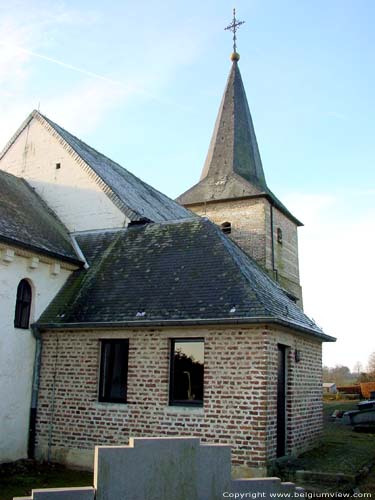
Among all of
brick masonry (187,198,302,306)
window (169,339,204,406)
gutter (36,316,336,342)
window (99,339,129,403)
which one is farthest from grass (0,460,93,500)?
brick masonry (187,198,302,306)

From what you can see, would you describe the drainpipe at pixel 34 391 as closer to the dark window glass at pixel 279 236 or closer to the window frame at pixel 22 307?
the window frame at pixel 22 307

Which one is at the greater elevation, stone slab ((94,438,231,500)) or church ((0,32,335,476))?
church ((0,32,335,476))

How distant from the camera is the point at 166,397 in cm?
1102

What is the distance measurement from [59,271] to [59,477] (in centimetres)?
501

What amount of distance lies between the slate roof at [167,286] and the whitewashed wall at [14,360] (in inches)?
28.4

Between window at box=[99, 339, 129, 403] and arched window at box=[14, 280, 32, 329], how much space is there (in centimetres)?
200

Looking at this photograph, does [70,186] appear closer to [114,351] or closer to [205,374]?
[114,351]

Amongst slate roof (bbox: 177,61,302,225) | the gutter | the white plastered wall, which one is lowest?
the gutter

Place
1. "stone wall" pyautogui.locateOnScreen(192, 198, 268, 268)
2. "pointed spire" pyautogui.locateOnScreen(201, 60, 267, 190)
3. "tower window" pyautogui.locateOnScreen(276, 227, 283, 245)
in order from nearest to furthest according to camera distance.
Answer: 1. "stone wall" pyautogui.locateOnScreen(192, 198, 268, 268)
2. "tower window" pyautogui.locateOnScreen(276, 227, 283, 245)
3. "pointed spire" pyautogui.locateOnScreen(201, 60, 267, 190)

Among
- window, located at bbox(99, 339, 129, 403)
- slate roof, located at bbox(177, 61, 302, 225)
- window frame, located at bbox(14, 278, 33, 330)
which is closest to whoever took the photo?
window, located at bbox(99, 339, 129, 403)

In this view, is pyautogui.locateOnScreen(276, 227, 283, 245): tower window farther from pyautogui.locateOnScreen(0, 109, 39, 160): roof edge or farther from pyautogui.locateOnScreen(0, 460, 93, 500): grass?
pyautogui.locateOnScreen(0, 460, 93, 500): grass

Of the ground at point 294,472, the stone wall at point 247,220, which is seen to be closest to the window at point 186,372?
the ground at point 294,472

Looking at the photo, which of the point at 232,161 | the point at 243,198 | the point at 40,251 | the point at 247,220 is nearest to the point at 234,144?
the point at 232,161

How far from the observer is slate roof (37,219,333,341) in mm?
10883
